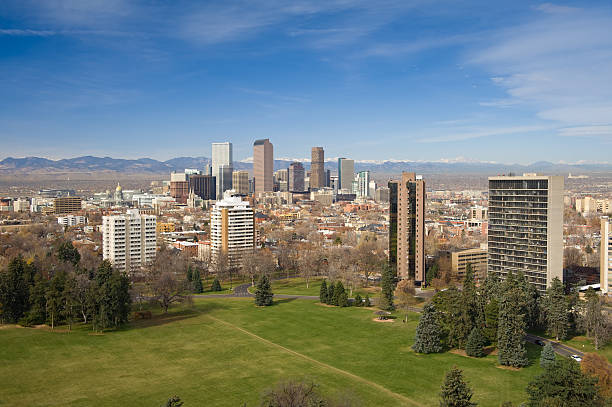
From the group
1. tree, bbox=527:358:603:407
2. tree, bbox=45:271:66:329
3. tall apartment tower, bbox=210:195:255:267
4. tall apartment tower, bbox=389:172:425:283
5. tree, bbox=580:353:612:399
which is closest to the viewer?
tree, bbox=527:358:603:407

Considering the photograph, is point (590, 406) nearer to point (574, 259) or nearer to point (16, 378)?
point (16, 378)

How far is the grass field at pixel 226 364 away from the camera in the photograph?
105 feet

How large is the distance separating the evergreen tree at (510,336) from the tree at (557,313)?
19.9 feet

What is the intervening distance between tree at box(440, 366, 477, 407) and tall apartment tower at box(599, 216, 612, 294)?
4035 cm

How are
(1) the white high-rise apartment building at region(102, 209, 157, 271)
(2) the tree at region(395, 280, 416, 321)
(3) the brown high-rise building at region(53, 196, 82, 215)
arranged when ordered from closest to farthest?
1. (2) the tree at region(395, 280, 416, 321)
2. (1) the white high-rise apartment building at region(102, 209, 157, 271)
3. (3) the brown high-rise building at region(53, 196, 82, 215)

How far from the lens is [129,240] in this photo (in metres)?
78.2

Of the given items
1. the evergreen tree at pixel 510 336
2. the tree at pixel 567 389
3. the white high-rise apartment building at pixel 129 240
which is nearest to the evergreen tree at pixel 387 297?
the evergreen tree at pixel 510 336

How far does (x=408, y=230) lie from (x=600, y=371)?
4080 centimetres

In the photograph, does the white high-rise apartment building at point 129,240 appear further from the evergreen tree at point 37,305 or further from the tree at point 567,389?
the tree at point 567,389

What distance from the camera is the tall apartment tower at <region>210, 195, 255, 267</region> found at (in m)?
83.6

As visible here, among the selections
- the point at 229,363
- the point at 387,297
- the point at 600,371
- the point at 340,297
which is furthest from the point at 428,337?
the point at 340,297

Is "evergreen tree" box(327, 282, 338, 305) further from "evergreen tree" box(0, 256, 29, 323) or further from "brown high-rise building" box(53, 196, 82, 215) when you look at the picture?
"brown high-rise building" box(53, 196, 82, 215)

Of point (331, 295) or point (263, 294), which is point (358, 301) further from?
point (263, 294)

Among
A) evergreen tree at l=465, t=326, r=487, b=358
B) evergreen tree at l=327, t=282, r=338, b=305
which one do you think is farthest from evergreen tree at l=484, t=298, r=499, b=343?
evergreen tree at l=327, t=282, r=338, b=305
